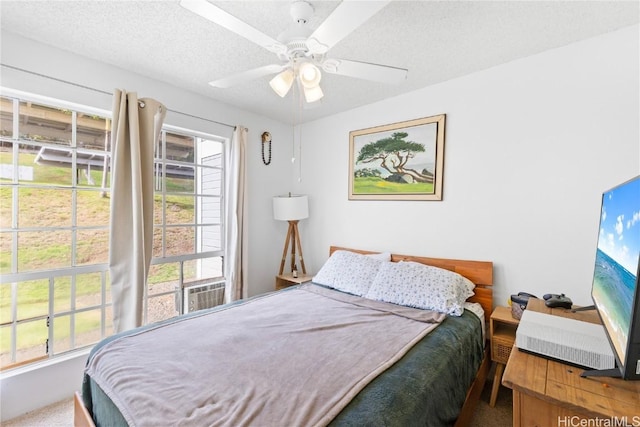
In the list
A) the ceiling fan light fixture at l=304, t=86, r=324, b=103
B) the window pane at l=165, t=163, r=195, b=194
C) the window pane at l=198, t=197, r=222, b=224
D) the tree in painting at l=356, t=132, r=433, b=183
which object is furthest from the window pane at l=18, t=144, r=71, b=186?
the tree in painting at l=356, t=132, r=433, b=183

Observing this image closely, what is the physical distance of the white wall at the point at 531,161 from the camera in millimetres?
1814

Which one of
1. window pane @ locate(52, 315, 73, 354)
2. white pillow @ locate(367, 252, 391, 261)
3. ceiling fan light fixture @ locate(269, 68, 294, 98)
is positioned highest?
ceiling fan light fixture @ locate(269, 68, 294, 98)

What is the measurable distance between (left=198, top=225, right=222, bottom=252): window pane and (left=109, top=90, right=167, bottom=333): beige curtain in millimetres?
699

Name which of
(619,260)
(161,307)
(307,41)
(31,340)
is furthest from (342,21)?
(31,340)

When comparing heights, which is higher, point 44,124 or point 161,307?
point 44,124

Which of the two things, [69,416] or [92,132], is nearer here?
[69,416]

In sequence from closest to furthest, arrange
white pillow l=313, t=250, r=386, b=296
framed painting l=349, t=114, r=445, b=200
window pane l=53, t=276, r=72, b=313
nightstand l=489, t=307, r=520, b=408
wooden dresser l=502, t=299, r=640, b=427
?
1. wooden dresser l=502, t=299, r=640, b=427
2. nightstand l=489, t=307, r=520, b=408
3. window pane l=53, t=276, r=72, b=313
4. white pillow l=313, t=250, r=386, b=296
5. framed painting l=349, t=114, r=445, b=200

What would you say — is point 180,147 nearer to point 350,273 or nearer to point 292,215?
point 292,215

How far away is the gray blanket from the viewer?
103cm

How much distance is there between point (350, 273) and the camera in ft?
8.36

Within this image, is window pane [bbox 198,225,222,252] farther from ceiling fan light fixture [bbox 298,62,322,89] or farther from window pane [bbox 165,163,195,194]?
ceiling fan light fixture [bbox 298,62,322,89]

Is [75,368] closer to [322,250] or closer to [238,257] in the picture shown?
[238,257]

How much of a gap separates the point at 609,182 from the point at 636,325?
1542mm

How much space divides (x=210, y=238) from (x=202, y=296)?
60cm
